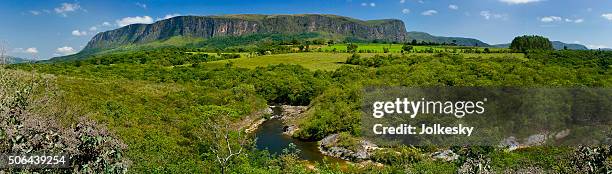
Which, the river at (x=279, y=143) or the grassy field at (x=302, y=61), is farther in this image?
the grassy field at (x=302, y=61)

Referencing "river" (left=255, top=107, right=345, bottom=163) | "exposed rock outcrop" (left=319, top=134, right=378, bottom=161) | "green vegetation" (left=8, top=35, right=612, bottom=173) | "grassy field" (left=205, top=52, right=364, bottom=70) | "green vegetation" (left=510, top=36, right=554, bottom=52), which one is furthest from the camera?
"green vegetation" (left=510, top=36, right=554, bottom=52)

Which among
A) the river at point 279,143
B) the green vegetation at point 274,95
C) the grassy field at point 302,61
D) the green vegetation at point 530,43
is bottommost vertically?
the river at point 279,143

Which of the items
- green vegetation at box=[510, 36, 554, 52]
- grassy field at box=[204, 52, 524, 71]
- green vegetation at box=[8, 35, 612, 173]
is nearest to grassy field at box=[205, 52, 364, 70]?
grassy field at box=[204, 52, 524, 71]

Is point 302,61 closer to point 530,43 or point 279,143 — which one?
point 530,43

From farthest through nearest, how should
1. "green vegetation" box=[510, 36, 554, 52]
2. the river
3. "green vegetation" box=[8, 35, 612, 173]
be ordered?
"green vegetation" box=[510, 36, 554, 52] → the river → "green vegetation" box=[8, 35, 612, 173]

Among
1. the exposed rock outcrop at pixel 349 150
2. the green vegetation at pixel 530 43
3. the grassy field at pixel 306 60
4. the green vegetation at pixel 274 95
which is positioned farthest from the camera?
the green vegetation at pixel 530 43

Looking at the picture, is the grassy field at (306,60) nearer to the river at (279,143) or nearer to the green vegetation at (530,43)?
the green vegetation at (530,43)

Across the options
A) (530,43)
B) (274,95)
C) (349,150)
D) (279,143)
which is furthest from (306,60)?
(349,150)

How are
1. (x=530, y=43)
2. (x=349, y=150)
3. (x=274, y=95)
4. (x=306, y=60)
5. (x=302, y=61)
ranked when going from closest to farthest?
(x=349, y=150)
(x=274, y=95)
(x=302, y=61)
(x=306, y=60)
(x=530, y=43)

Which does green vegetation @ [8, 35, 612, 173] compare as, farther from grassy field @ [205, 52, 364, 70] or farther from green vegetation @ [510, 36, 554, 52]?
green vegetation @ [510, 36, 554, 52]

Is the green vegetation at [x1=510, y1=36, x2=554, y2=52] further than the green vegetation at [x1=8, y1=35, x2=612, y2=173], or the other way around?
the green vegetation at [x1=510, y1=36, x2=554, y2=52]

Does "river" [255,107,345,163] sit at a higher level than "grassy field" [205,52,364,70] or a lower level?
lower

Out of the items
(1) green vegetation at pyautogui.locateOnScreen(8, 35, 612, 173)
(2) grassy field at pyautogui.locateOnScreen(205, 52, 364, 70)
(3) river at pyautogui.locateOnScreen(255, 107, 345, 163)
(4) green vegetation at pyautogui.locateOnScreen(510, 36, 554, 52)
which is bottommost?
(3) river at pyautogui.locateOnScreen(255, 107, 345, 163)

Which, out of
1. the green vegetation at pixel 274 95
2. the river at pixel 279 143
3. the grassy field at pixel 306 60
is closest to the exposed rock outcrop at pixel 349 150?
the river at pixel 279 143
